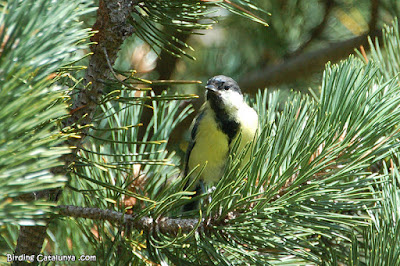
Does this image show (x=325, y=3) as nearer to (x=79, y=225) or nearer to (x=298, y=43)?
(x=298, y=43)

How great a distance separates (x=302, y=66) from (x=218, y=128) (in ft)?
1.67

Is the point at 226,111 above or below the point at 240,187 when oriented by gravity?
above

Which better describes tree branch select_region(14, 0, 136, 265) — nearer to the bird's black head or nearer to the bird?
the bird

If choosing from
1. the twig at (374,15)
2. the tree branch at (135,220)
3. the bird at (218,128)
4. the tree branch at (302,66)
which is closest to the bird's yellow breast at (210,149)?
the bird at (218,128)

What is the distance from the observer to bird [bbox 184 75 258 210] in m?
1.55

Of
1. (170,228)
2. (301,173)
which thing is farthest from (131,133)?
(301,173)

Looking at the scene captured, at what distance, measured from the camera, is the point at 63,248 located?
1183mm

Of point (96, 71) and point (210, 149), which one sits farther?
point (210, 149)

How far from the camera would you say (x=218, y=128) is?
1.60 m

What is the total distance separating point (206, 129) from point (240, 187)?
2.67 ft

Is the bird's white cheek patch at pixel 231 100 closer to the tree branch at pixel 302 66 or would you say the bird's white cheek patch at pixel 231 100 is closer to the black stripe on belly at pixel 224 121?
the black stripe on belly at pixel 224 121

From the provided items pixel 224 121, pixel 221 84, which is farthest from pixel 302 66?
pixel 224 121

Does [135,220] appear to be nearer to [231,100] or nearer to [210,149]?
[210,149]

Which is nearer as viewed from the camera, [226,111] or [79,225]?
[79,225]
